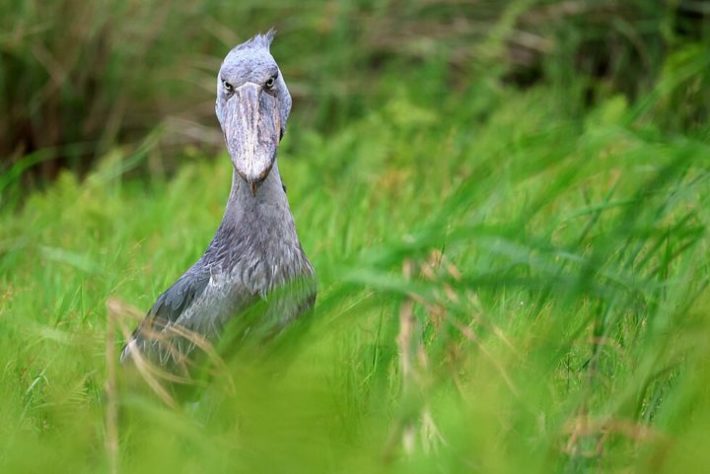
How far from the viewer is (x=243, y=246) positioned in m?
3.16

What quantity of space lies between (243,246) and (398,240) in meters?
0.66

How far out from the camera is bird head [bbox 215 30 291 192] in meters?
3.05

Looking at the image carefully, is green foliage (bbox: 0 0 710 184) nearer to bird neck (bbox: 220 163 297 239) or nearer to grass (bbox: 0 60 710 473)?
grass (bbox: 0 60 710 473)

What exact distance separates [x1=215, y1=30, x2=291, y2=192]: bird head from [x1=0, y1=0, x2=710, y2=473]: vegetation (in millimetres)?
326

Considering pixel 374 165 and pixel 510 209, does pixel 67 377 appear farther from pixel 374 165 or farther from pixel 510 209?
pixel 374 165

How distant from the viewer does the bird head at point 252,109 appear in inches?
120

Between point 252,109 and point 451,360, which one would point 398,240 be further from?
point 252,109

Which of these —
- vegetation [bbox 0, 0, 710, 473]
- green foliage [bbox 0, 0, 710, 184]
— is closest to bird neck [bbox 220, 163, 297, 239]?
vegetation [bbox 0, 0, 710, 473]

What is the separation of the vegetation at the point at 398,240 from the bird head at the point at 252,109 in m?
0.33

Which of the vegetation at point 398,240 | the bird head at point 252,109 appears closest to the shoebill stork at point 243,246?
the bird head at point 252,109

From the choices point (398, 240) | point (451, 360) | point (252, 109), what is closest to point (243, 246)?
point (252, 109)

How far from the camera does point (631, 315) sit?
2.66 m

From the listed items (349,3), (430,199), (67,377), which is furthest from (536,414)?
(349,3)

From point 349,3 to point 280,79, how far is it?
114 inches
